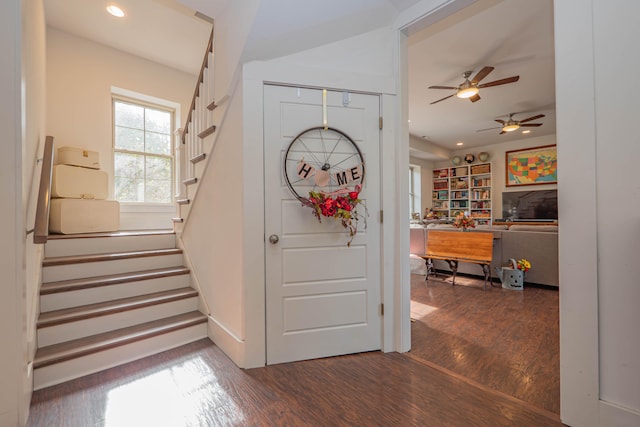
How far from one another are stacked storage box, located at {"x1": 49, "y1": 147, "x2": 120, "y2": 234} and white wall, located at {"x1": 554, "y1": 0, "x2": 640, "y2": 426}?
4.26 metres

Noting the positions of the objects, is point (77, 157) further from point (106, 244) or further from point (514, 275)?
point (514, 275)

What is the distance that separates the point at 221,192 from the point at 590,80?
2.41 m

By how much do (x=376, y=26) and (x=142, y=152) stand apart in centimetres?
389

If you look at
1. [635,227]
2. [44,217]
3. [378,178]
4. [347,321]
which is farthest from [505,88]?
[44,217]

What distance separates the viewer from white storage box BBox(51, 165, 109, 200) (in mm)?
3141

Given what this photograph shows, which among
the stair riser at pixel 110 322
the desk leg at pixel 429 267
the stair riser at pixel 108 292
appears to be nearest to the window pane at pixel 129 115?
the stair riser at pixel 108 292

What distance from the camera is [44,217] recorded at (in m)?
1.67

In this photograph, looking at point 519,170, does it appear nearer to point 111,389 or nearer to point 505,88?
point 505,88

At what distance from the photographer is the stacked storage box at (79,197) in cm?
305

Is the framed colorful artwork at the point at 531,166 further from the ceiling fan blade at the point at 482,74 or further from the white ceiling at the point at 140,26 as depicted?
the white ceiling at the point at 140,26

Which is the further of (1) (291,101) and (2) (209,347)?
(2) (209,347)

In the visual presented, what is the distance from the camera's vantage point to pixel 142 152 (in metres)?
4.35

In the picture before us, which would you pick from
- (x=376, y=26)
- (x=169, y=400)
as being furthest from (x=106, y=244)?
(x=376, y=26)

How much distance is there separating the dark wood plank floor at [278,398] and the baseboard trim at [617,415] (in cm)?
20
